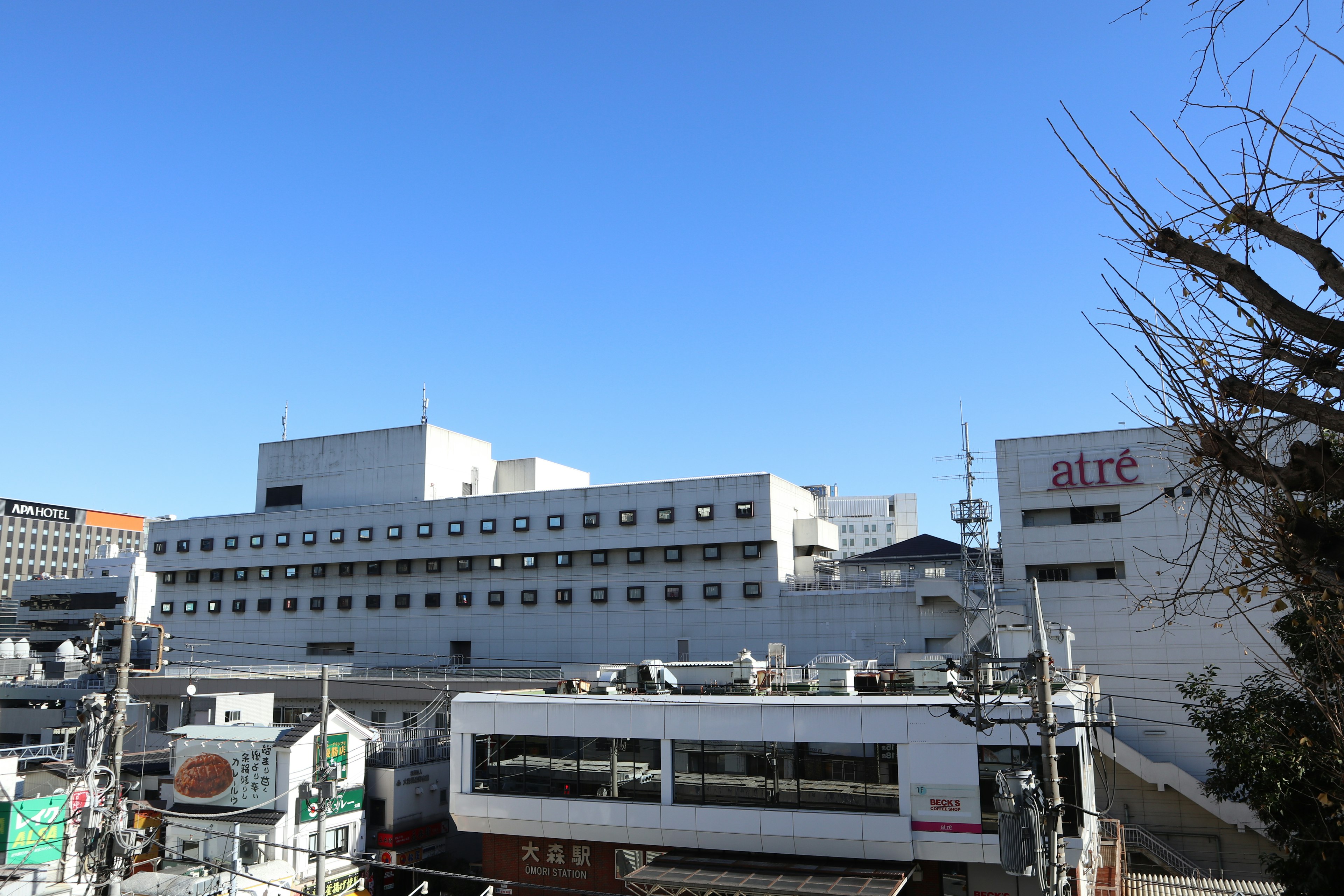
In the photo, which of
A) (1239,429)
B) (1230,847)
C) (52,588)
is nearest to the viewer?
(1239,429)

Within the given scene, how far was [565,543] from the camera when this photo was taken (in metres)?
56.5

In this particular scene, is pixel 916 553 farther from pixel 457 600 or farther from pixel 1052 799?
pixel 1052 799

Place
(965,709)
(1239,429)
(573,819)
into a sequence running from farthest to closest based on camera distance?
(573,819)
(965,709)
(1239,429)

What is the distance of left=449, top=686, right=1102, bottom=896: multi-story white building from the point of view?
25.7 metres

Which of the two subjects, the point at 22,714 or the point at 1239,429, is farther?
the point at 22,714

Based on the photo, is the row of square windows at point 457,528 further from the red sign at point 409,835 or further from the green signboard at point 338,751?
the green signboard at point 338,751

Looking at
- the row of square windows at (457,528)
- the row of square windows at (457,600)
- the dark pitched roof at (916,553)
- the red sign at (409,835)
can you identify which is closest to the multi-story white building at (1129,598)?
the dark pitched roof at (916,553)

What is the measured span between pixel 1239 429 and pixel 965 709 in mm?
22030

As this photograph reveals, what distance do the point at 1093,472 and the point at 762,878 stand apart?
95.9 ft

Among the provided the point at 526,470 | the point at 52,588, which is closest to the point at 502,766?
the point at 526,470

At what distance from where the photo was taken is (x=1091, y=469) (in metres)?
45.9

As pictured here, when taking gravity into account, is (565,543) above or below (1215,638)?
above

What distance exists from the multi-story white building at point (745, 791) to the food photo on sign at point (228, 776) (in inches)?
272

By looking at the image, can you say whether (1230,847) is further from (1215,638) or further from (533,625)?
(533,625)
